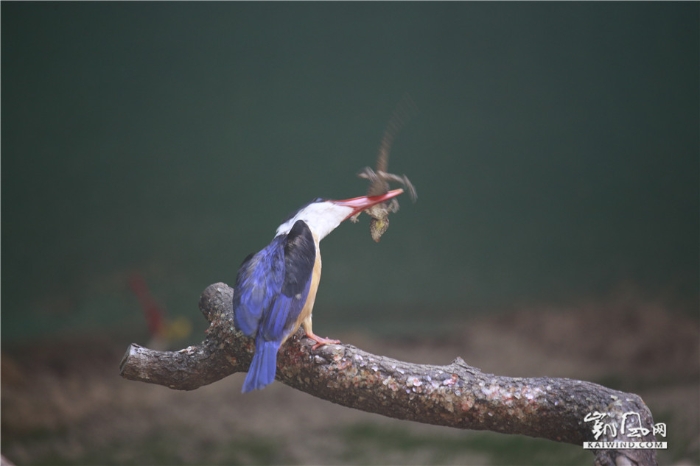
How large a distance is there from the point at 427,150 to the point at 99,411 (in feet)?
9.50

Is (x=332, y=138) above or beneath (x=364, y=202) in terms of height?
above

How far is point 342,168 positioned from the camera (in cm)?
486

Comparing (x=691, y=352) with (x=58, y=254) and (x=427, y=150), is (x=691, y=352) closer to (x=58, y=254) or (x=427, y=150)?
(x=427, y=150)

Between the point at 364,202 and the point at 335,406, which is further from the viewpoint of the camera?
the point at 335,406

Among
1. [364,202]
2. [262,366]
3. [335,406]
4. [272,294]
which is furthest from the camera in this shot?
[335,406]

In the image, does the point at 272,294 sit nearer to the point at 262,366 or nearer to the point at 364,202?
the point at 262,366

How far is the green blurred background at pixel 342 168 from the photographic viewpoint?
4.60 metres

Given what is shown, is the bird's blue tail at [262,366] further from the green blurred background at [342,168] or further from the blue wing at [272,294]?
the green blurred background at [342,168]

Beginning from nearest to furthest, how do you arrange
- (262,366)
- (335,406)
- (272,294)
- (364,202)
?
(262,366)
(272,294)
(364,202)
(335,406)

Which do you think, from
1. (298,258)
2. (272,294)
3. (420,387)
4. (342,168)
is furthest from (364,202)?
(342,168)

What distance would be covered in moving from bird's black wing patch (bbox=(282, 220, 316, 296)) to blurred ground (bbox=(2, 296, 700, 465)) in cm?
236

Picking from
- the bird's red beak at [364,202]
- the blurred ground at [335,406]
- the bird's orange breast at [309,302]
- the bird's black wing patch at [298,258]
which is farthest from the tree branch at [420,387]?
the blurred ground at [335,406]

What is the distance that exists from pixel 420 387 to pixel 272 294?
49 cm

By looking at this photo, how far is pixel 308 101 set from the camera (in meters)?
4.84
